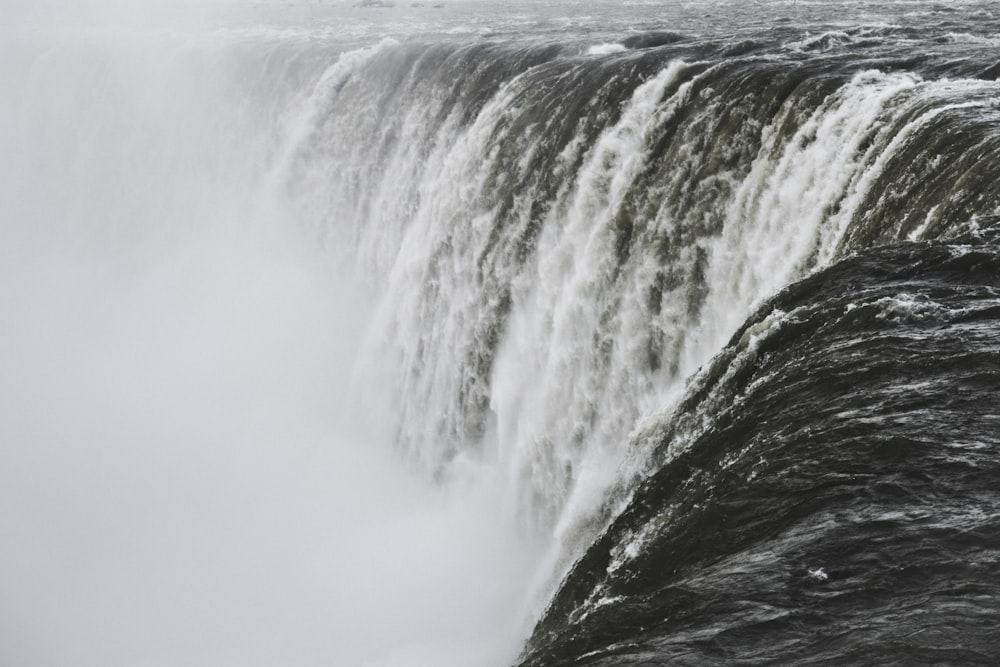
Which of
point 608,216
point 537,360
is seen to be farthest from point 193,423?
point 608,216

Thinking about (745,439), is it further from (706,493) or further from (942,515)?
(942,515)

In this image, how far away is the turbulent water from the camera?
16.2ft

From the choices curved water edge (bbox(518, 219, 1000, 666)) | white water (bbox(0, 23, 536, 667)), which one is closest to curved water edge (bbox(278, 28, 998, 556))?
curved water edge (bbox(518, 219, 1000, 666))

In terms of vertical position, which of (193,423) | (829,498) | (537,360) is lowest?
(829,498)

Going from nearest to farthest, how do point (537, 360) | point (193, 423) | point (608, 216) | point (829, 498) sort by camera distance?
point (829, 498) < point (608, 216) < point (537, 360) < point (193, 423)

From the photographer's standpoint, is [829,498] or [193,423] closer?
[829,498]

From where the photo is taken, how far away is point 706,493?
5328mm

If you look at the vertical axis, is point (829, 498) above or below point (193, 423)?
below

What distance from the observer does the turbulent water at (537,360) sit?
495 centimetres

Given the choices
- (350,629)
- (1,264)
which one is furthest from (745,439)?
(1,264)

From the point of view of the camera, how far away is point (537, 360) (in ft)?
44.1

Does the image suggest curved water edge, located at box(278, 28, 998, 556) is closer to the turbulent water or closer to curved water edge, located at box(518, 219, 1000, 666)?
the turbulent water

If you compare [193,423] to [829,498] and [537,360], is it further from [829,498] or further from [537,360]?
[829,498]

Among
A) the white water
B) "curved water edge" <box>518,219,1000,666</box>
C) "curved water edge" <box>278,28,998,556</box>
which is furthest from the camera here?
the white water
